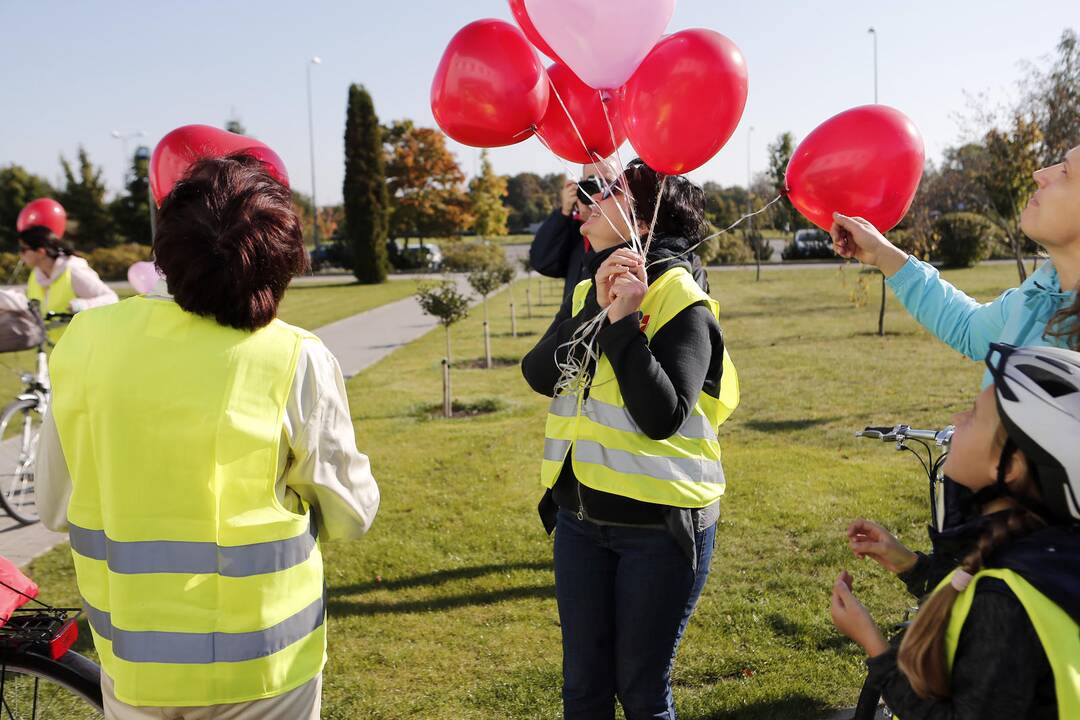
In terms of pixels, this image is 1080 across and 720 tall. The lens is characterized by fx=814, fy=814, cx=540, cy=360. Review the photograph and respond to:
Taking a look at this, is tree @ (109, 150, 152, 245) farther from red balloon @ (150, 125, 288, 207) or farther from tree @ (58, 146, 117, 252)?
red balloon @ (150, 125, 288, 207)

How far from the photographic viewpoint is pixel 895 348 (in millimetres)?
12617

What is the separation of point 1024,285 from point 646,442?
1.04 meters

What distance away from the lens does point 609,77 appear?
2.59m

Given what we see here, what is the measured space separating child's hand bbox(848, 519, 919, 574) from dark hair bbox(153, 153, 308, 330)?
4.54 feet

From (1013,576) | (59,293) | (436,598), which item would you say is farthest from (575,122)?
(59,293)

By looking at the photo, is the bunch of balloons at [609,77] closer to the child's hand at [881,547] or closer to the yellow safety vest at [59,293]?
the child's hand at [881,547]

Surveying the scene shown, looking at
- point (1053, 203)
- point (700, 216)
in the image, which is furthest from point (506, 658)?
Result: point (1053, 203)

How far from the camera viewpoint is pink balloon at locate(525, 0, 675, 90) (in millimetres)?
2449

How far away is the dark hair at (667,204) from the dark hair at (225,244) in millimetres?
1244

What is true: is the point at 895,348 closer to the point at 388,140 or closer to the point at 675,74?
the point at 675,74

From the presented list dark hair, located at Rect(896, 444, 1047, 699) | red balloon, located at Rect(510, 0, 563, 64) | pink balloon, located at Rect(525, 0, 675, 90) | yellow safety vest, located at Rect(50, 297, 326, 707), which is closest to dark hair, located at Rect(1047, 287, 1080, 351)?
dark hair, located at Rect(896, 444, 1047, 699)

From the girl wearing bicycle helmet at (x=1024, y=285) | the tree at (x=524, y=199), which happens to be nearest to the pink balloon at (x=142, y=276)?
the girl wearing bicycle helmet at (x=1024, y=285)

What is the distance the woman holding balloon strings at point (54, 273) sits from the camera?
236 inches

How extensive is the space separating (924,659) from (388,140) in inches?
1496
